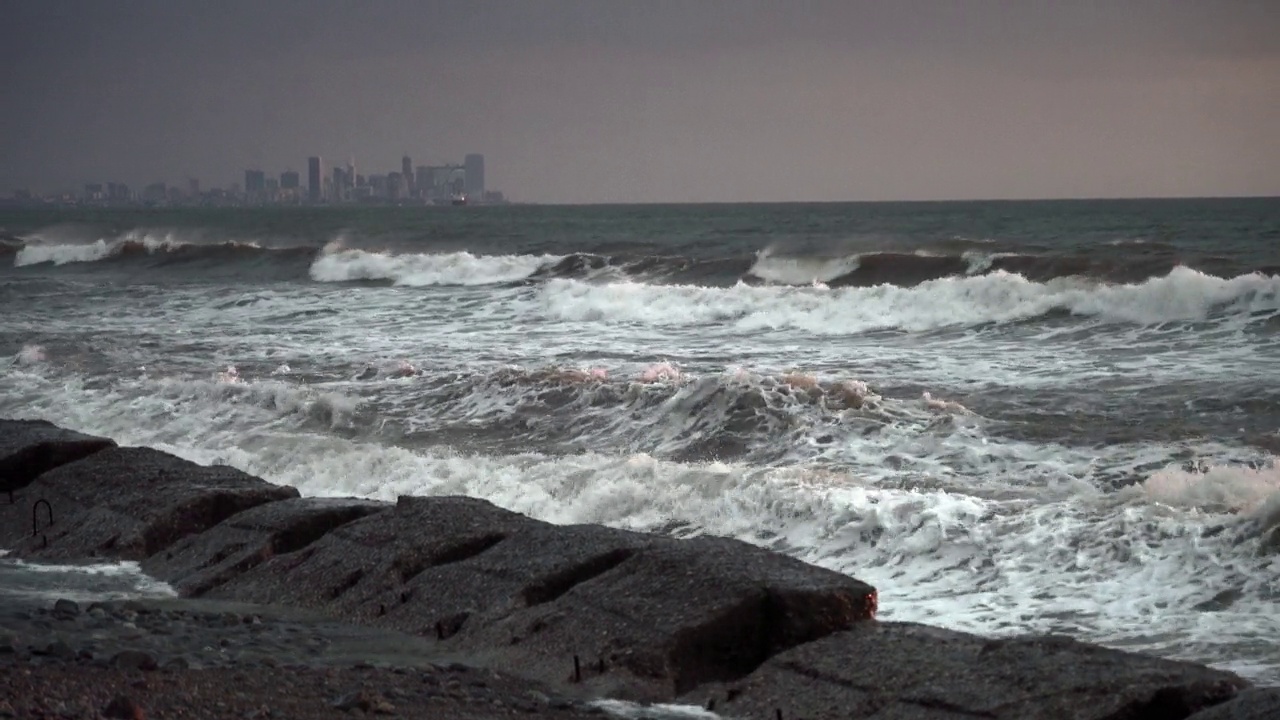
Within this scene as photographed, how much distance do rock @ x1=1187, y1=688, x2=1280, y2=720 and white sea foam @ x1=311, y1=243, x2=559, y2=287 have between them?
2925cm

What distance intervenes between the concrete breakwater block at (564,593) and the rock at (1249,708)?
153cm

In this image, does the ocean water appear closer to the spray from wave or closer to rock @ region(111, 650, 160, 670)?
rock @ region(111, 650, 160, 670)

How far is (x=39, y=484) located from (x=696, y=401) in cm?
557

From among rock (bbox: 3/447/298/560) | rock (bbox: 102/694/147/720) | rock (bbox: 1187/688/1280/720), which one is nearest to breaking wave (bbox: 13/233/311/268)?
rock (bbox: 3/447/298/560)

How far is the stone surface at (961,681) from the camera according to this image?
173 inches

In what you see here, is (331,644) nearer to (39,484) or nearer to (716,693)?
(716,693)

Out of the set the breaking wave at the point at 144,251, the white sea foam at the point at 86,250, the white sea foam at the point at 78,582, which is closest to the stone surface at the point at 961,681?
the white sea foam at the point at 78,582

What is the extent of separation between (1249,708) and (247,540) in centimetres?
512

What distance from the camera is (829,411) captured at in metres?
12.0

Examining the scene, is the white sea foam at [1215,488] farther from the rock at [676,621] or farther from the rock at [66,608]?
the rock at [66,608]

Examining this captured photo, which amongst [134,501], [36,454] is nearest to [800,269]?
[36,454]

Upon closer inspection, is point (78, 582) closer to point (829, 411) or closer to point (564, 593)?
point (564, 593)

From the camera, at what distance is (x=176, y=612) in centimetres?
639

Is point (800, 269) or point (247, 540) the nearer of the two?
point (247, 540)
